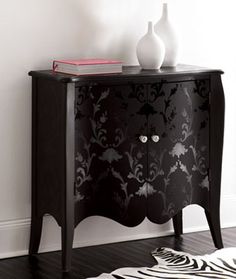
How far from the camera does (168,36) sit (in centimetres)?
397

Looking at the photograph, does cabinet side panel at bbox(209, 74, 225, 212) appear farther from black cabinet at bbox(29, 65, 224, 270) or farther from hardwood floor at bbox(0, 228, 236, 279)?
hardwood floor at bbox(0, 228, 236, 279)

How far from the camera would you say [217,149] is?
Result: 158 inches

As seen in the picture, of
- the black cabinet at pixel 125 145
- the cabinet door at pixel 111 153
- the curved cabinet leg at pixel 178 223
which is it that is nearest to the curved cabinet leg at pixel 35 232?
the black cabinet at pixel 125 145

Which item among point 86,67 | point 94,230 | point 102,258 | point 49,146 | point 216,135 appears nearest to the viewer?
point 86,67

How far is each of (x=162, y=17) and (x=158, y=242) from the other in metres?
1.23

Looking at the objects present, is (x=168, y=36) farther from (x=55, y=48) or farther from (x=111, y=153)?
(x=111, y=153)

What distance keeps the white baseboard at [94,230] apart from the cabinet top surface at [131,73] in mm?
800

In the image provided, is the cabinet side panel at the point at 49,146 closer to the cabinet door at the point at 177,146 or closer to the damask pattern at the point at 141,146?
the damask pattern at the point at 141,146

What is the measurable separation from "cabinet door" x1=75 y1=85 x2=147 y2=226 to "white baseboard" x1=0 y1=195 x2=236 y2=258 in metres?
0.34

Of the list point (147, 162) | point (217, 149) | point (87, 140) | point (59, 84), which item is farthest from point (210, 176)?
point (59, 84)

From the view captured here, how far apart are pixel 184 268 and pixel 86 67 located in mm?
1080

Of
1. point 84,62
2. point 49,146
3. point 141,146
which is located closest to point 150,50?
point 84,62

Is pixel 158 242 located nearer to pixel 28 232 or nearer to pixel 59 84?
pixel 28 232

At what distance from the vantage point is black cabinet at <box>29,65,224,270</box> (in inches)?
143
